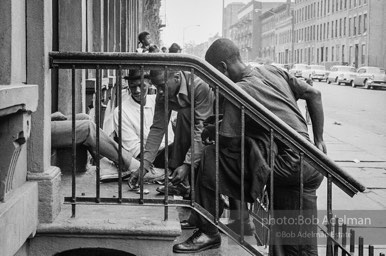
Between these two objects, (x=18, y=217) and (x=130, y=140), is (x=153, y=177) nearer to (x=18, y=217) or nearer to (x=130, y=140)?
(x=130, y=140)

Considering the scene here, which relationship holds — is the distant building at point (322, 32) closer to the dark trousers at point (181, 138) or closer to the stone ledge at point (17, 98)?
the dark trousers at point (181, 138)

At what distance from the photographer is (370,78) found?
45594 mm

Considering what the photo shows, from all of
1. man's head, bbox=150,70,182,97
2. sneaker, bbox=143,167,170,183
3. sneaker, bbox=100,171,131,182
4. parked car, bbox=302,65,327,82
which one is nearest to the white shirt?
sneaker, bbox=143,167,170,183

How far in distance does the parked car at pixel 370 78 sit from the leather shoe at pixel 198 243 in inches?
1677

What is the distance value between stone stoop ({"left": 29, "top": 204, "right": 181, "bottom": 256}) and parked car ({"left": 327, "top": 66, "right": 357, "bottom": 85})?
4865cm

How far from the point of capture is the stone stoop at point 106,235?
158 inches

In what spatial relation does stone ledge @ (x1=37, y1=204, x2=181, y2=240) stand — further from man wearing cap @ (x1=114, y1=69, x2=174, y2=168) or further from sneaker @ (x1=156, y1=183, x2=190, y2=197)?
man wearing cap @ (x1=114, y1=69, x2=174, y2=168)

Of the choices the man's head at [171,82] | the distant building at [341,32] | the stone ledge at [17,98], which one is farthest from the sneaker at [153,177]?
the distant building at [341,32]

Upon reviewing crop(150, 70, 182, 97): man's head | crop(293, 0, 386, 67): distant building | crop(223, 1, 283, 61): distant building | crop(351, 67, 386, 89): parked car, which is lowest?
crop(150, 70, 182, 97): man's head

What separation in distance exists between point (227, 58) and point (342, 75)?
1960 inches

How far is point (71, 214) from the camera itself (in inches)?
168

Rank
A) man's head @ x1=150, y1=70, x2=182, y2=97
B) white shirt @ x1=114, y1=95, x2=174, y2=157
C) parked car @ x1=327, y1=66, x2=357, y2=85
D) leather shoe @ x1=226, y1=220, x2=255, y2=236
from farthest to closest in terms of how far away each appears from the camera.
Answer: parked car @ x1=327, y1=66, x2=357, y2=85 → white shirt @ x1=114, y1=95, x2=174, y2=157 → leather shoe @ x1=226, y1=220, x2=255, y2=236 → man's head @ x1=150, y1=70, x2=182, y2=97

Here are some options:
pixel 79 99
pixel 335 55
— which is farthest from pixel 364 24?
pixel 79 99

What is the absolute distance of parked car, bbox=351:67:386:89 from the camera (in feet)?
148
